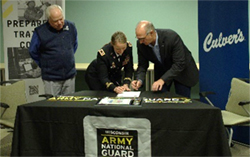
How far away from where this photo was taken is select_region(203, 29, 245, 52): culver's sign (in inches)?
106

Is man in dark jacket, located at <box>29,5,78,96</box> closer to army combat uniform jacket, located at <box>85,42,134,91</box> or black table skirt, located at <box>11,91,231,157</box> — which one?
army combat uniform jacket, located at <box>85,42,134,91</box>

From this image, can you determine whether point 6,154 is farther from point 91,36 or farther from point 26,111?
point 91,36

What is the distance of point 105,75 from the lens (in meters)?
2.44

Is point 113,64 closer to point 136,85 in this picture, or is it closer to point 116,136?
point 136,85

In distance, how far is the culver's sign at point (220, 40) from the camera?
8.82ft

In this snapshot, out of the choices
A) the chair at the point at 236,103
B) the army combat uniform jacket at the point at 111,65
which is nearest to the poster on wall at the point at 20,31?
the army combat uniform jacket at the point at 111,65

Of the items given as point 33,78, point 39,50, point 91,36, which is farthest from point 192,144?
point 91,36

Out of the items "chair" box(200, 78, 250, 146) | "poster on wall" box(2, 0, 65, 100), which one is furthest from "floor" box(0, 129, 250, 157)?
"poster on wall" box(2, 0, 65, 100)

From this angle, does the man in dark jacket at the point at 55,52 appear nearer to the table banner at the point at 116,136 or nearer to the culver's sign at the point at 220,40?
the table banner at the point at 116,136

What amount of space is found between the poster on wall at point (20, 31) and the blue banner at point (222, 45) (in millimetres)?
2007

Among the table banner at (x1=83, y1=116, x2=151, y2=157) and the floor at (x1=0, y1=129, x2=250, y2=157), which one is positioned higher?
the table banner at (x1=83, y1=116, x2=151, y2=157)

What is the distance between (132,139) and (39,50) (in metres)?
1.72

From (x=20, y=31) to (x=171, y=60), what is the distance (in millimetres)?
2384

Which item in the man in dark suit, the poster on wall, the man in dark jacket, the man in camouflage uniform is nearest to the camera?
the man in dark suit
